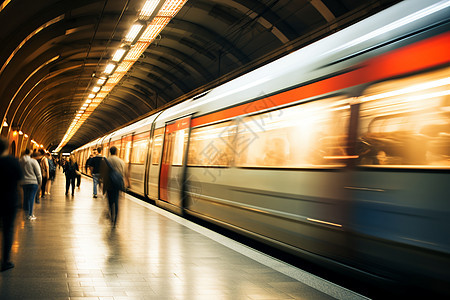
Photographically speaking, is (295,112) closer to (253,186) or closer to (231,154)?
(253,186)

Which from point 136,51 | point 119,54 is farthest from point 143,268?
point 119,54

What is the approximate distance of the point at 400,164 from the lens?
4.63m

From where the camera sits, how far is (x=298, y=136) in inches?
257

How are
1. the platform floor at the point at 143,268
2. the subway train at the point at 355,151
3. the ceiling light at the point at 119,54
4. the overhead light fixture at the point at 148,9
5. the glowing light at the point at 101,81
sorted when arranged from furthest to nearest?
1. the glowing light at the point at 101,81
2. the ceiling light at the point at 119,54
3. the overhead light fixture at the point at 148,9
4. the platform floor at the point at 143,268
5. the subway train at the point at 355,151

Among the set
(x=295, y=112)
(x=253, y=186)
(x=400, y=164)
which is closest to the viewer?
(x=400, y=164)

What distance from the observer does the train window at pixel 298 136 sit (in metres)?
5.66

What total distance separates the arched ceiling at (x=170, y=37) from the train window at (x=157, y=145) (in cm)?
328

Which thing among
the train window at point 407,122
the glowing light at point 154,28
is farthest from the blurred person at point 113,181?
the train window at point 407,122

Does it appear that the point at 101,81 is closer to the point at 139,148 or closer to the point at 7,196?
the point at 139,148

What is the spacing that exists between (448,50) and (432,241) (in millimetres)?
1719

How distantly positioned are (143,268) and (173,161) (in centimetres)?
653

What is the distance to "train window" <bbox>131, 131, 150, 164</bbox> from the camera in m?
16.4

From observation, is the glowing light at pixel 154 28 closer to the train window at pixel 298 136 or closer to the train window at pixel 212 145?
the train window at pixel 212 145

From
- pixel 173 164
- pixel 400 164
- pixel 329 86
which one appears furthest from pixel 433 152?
pixel 173 164
